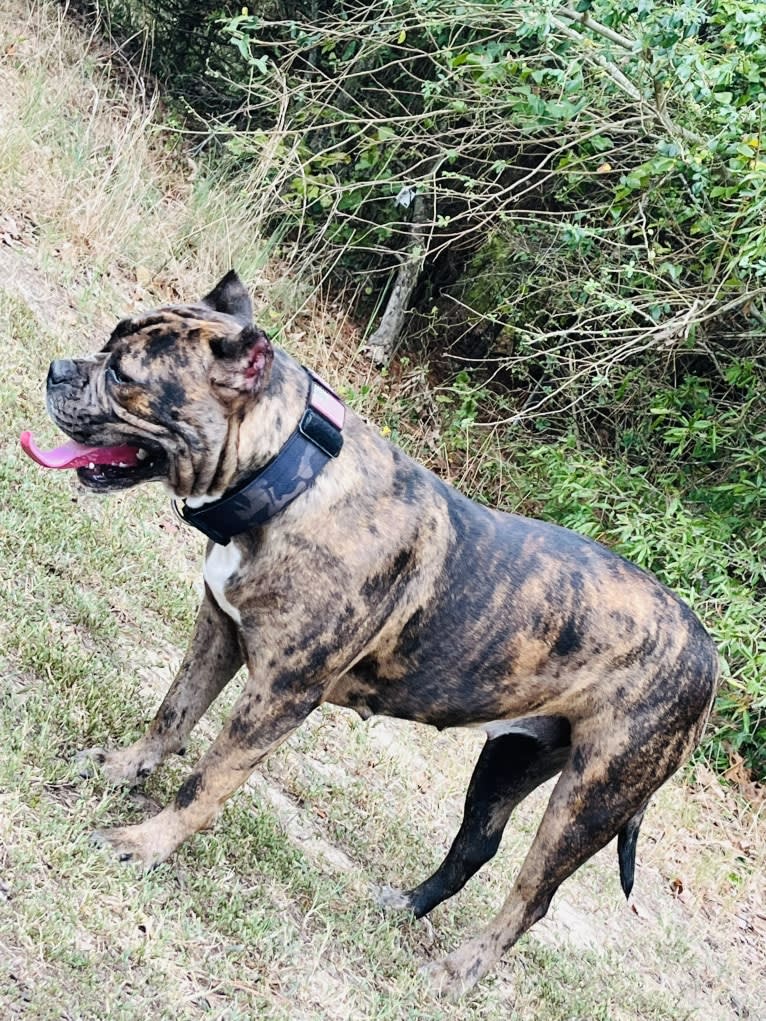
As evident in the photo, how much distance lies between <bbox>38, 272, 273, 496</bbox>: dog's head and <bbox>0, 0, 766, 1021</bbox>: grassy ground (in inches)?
41.0

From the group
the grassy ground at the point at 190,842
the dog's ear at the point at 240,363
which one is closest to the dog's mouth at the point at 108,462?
the dog's ear at the point at 240,363

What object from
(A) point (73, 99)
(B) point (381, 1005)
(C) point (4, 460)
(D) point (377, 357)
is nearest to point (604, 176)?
(D) point (377, 357)

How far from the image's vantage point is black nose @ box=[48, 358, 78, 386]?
3.71 meters

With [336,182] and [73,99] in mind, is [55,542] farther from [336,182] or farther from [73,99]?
[73,99]

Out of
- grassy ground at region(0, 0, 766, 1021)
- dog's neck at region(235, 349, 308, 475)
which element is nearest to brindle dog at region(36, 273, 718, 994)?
dog's neck at region(235, 349, 308, 475)

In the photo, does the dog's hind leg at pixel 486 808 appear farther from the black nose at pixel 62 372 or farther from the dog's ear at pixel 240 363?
the black nose at pixel 62 372

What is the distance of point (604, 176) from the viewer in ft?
32.9

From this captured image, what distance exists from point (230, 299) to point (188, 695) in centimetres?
142

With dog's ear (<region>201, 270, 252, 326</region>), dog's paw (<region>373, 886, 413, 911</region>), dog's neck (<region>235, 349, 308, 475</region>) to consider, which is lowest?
dog's paw (<region>373, 886, 413, 911</region>)

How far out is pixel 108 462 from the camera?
3.77 metres

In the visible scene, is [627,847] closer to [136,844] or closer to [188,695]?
[188,695]

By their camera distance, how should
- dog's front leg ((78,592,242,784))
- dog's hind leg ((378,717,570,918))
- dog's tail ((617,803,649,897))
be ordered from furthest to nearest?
dog's hind leg ((378,717,570,918)) < dog's tail ((617,803,649,897)) < dog's front leg ((78,592,242,784))

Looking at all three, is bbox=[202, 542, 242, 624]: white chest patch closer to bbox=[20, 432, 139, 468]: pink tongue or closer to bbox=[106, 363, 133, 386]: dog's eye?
bbox=[20, 432, 139, 468]: pink tongue

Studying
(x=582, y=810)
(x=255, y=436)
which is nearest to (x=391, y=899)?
(x=582, y=810)
